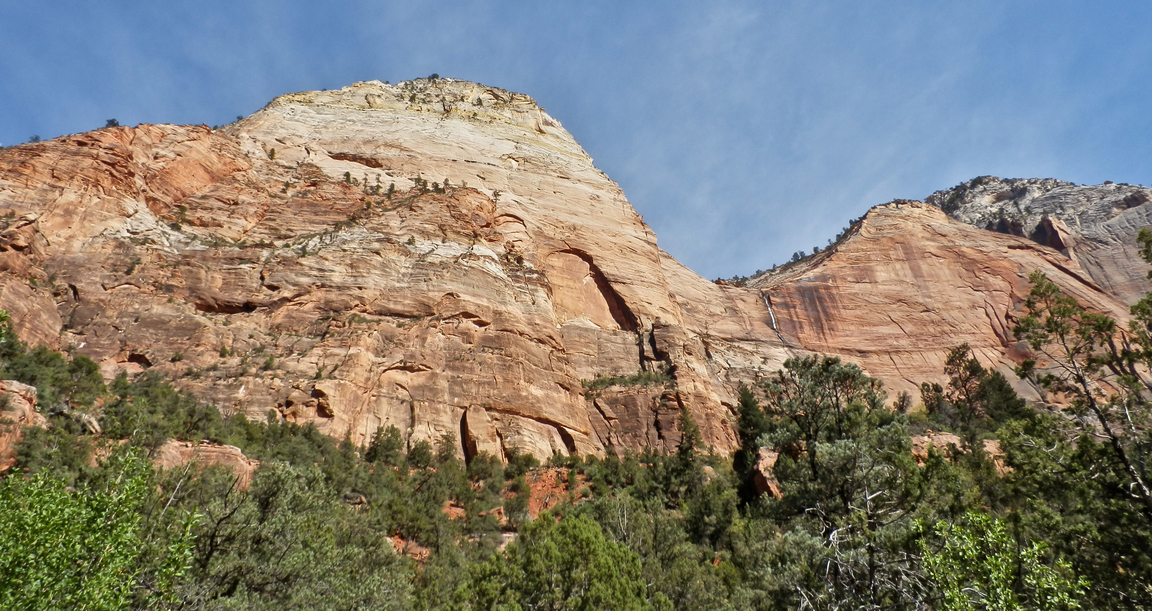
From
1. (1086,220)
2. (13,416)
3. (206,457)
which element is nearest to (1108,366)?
(206,457)

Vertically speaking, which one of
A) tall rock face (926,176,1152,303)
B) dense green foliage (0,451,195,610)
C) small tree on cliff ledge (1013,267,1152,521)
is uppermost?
tall rock face (926,176,1152,303)

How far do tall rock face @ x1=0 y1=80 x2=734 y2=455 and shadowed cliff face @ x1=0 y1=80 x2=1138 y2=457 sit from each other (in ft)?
0.38

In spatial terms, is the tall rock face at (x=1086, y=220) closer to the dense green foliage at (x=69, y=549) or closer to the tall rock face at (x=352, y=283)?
the tall rock face at (x=352, y=283)

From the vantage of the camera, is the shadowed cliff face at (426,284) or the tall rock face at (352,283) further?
the shadowed cliff face at (426,284)

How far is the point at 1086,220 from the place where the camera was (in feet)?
220

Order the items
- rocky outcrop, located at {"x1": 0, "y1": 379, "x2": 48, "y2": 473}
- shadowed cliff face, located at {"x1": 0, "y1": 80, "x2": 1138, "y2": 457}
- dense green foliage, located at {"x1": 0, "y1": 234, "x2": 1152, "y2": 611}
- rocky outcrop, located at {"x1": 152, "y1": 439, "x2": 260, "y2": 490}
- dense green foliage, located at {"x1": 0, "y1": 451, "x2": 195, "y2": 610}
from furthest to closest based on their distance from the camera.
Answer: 1. shadowed cliff face, located at {"x1": 0, "y1": 80, "x2": 1138, "y2": 457}
2. rocky outcrop, located at {"x1": 152, "y1": 439, "x2": 260, "y2": 490}
3. rocky outcrop, located at {"x1": 0, "y1": 379, "x2": 48, "y2": 473}
4. dense green foliage, located at {"x1": 0, "y1": 234, "x2": 1152, "y2": 611}
5. dense green foliage, located at {"x1": 0, "y1": 451, "x2": 195, "y2": 610}

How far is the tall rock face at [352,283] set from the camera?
87.1 ft

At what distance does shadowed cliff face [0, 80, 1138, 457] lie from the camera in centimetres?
2709

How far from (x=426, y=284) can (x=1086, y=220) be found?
68.4 m

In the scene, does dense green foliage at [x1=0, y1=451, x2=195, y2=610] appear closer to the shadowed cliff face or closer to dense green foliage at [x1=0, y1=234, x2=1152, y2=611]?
dense green foliage at [x1=0, y1=234, x2=1152, y2=611]

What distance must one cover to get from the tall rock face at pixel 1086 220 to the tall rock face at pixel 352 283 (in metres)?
40.6

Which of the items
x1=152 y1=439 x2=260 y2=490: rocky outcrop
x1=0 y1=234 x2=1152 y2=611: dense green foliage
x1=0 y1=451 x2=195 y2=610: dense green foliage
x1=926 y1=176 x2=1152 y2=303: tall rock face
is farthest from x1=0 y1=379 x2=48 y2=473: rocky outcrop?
x1=926 y1=176 x2=1152 y2=303: tall rock face

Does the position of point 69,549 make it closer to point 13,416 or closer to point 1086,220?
point 13,416

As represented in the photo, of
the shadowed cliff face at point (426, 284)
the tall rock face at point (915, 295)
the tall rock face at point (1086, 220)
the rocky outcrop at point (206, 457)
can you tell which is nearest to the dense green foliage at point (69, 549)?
the rocky outcrop at point (206, 457)
